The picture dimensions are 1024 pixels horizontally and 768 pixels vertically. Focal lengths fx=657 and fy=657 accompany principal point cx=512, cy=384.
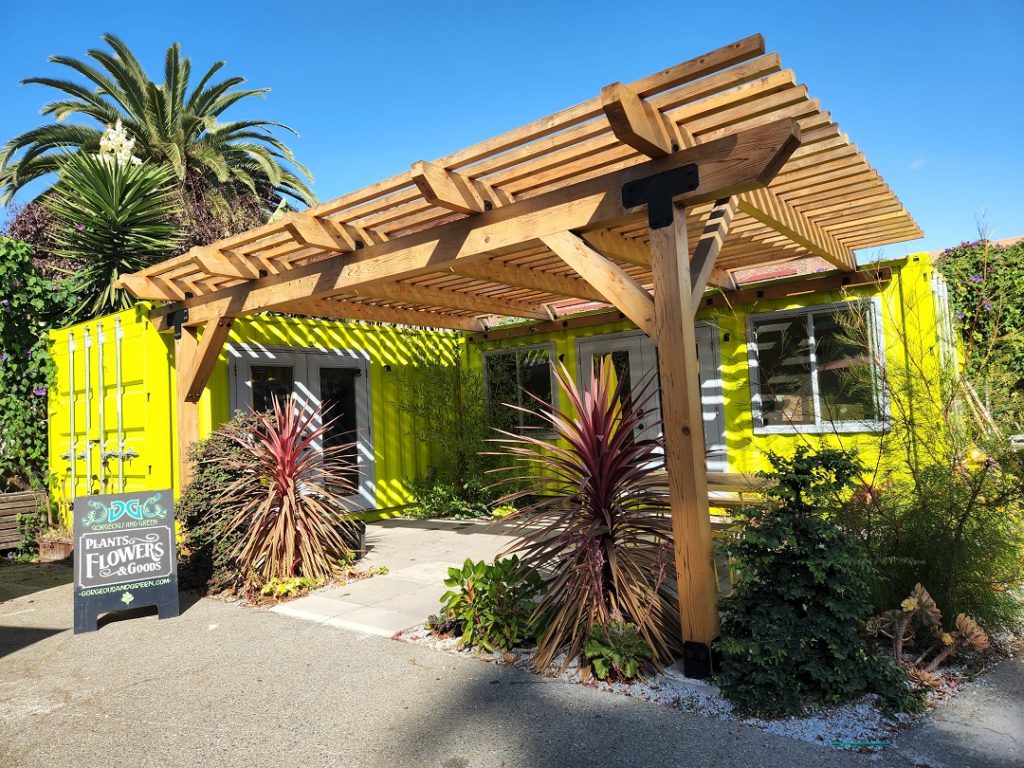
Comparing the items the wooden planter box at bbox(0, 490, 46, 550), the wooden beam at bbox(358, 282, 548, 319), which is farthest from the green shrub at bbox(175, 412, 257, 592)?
the wooden planter box at bbox(0, 490, 46, 550)

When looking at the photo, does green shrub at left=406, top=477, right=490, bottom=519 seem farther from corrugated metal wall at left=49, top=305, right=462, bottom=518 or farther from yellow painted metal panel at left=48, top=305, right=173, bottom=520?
yellow painted metal panel at left=48, top=305, right=173, bottom=520

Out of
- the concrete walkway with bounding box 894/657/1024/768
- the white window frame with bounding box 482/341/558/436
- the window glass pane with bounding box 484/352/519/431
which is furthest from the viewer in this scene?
the window glass pane with bounding box 484/352/519/431

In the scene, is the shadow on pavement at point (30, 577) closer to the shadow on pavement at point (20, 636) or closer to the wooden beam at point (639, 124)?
the shadow on pavement at point (20, 636)

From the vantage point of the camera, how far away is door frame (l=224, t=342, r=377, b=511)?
7035mm

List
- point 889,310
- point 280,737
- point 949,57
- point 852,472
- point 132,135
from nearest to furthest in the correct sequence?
point 280,737
point 852,472
point 889,310
point 949,57
point 132,135

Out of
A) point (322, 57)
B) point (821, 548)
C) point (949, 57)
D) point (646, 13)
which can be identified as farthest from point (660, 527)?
point (322, 57)

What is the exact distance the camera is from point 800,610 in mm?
2826

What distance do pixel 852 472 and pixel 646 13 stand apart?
6.75m

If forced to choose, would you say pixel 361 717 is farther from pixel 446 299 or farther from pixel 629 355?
Answer: pixel 629 355

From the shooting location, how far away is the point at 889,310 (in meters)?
6.03

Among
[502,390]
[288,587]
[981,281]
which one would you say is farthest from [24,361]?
[981,281]

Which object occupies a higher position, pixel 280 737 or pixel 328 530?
pixel 328 530

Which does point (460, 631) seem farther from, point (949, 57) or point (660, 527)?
point (949, 57)

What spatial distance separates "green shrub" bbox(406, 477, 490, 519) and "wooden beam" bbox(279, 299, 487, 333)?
2102mm
